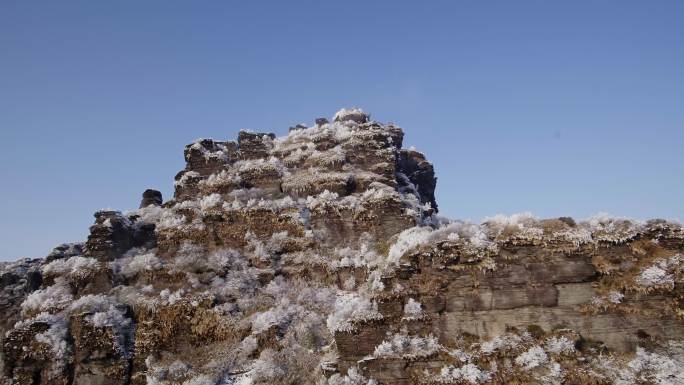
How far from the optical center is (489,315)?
3325 cm

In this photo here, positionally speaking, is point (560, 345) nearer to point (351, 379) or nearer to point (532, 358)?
point (532, 358)

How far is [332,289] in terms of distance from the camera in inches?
1790

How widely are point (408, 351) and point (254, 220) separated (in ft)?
79.1

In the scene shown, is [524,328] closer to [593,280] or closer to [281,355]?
[593,280]

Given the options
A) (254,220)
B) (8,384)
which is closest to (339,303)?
(254,220)

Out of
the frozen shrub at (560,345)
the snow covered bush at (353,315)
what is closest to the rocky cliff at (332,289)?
the frozen shrub at (560,345)

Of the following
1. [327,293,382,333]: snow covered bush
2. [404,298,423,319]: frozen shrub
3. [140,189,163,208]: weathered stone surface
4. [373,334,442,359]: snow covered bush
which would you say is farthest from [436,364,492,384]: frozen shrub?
[140,189,163,208]: weathered stone surface

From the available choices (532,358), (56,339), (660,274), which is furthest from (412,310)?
(56,339)

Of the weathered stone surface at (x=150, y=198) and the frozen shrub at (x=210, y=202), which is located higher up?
the weathered stone surface at (x=150, y=198)

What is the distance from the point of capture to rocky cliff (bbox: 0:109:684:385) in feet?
102

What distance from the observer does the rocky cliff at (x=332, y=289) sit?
102 ft

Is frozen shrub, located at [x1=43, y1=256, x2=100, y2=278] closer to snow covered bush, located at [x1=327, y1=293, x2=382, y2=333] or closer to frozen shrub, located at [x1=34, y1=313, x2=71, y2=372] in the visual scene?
frozen shrub, located at [x1=34, y1=313, x2=71, y2=372]

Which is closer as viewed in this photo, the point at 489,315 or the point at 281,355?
the point at 489,315

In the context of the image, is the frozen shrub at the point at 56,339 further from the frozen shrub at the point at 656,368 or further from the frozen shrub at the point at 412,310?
the frozen shrub at the point at 656,368
